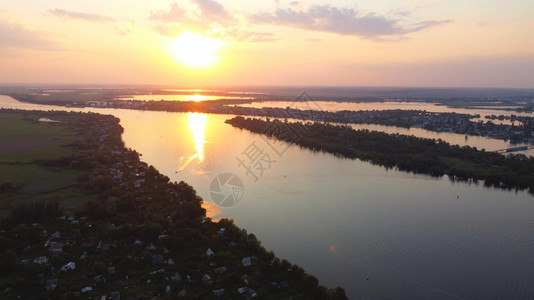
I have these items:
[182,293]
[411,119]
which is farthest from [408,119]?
[182,293]

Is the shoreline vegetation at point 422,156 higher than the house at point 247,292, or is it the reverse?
the shoreline vegetation at point 422,156

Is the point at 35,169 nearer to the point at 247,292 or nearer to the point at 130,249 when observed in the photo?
the point at 130,249

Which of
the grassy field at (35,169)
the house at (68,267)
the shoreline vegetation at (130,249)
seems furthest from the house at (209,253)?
the grassy field at (35,169)

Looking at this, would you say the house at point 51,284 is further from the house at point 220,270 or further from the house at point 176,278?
the house at point 220,270

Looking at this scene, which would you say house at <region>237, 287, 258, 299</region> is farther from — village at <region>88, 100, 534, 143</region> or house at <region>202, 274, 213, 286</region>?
village at <region>88, 100, 534, 143</region>

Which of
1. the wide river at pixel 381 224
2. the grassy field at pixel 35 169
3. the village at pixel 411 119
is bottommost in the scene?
the wide river at pixel 381 224

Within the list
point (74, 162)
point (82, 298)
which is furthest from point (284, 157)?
point (82, 298)

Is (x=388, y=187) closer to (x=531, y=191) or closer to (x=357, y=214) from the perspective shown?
(x=357, y=214)

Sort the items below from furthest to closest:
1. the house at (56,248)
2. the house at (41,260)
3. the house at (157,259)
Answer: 1. the house at (56,248)
2. the house at (157,259)
3. the house at (41,260)
